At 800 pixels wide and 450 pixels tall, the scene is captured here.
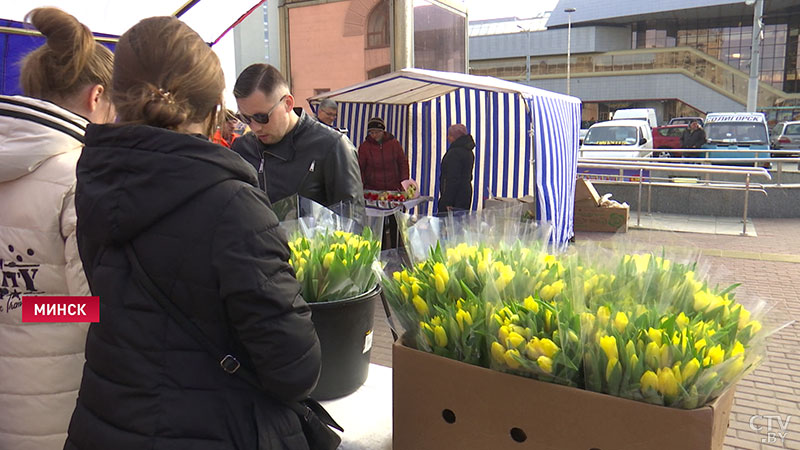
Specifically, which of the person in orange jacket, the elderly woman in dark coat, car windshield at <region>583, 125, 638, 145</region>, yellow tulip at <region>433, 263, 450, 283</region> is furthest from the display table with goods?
car windshield at <region>583, 125, 638, 145</region>

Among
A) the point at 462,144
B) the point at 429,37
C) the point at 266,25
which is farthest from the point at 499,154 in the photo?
the point at 266,25

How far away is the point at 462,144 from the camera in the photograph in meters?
7.31

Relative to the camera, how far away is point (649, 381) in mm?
1160

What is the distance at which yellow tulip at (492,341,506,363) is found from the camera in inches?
50.7

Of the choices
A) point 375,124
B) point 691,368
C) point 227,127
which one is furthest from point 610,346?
point 375,124

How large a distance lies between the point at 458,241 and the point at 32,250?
117cm

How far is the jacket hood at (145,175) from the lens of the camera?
3.86 feet

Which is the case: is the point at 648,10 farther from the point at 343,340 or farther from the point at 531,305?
the point at 531,305

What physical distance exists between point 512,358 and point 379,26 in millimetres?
6348

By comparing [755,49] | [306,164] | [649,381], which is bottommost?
[649,381]

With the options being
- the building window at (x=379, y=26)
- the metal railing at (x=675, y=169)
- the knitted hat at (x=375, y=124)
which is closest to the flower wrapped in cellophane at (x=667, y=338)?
the knitted hat at (x=375, y=124)

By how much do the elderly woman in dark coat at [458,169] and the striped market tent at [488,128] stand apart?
0.37 metres

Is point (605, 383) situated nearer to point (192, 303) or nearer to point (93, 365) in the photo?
point (192, 303)

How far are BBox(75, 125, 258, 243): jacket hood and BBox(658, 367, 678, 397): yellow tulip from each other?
2.97 ft
